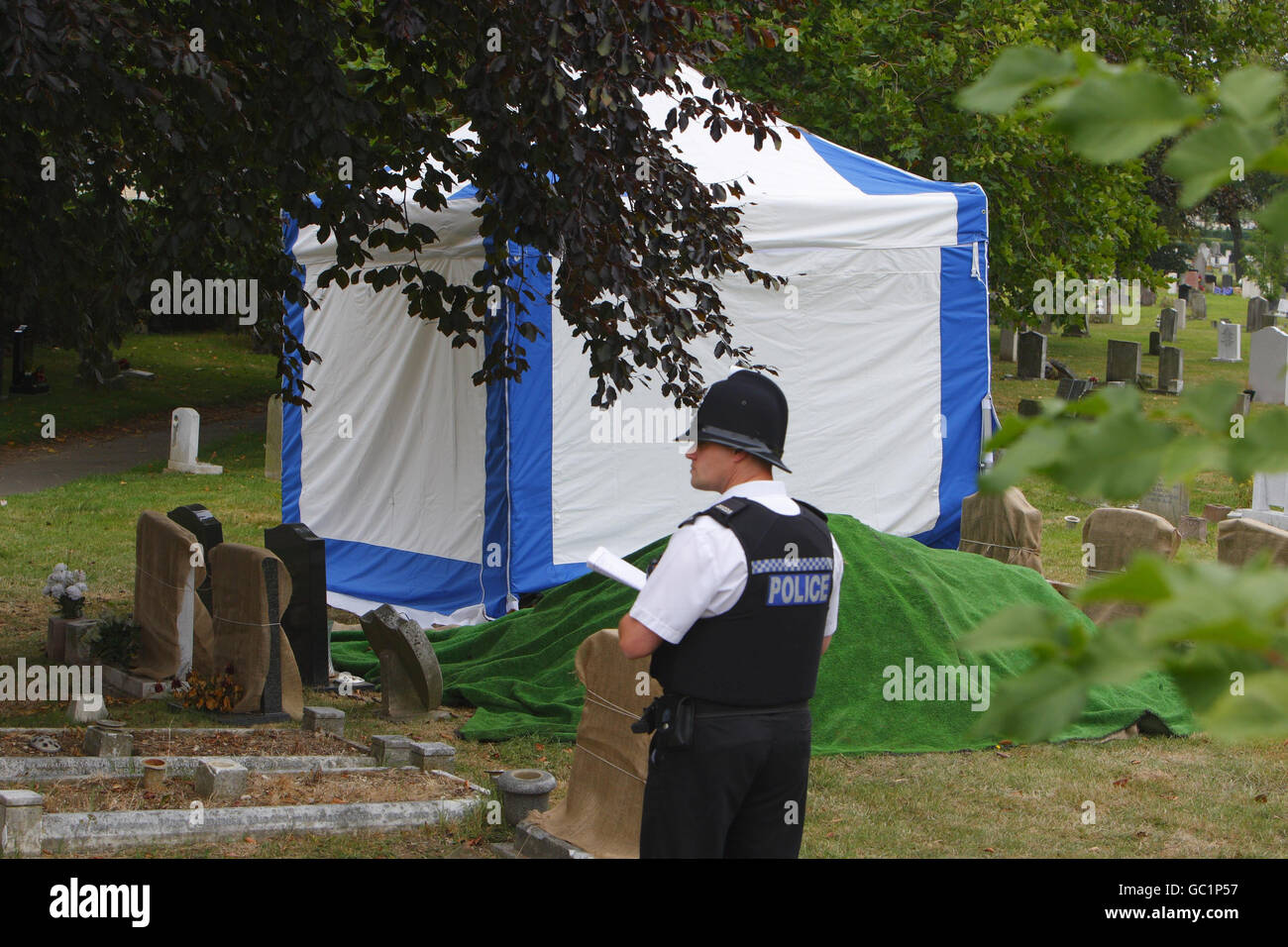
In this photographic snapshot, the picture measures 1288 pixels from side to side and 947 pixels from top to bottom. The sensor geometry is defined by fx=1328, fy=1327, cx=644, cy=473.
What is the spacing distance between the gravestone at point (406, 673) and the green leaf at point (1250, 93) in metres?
7.39

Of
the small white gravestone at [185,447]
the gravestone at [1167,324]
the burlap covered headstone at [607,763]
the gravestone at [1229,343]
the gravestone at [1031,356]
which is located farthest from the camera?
the gravestone at [1167,324]

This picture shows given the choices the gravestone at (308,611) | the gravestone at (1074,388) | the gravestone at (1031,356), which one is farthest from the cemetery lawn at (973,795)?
the gravestone at (1031,356)

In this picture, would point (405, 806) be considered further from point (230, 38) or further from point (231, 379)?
point (231, 379)

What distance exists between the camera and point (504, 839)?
5828 mm

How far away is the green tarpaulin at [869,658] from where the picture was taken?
763 centimetres

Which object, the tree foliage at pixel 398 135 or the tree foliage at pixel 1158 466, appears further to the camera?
the tree foliage at pixel 398 135

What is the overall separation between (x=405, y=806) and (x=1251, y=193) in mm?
38042

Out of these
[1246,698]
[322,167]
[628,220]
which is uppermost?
[322,167]

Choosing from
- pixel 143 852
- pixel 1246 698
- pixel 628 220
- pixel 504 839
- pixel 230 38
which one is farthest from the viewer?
pixel 230 38

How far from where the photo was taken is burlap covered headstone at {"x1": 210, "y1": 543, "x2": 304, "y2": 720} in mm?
7617

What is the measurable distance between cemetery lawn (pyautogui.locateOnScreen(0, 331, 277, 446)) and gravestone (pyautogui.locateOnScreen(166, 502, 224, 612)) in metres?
12.4

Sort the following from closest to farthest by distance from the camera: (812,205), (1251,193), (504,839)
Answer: (504,839) < (812,205) < (1251,193)

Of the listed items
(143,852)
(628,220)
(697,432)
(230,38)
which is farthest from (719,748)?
(230,38)

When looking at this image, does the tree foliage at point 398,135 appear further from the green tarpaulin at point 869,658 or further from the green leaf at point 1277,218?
the green leaf at point 1277,218
